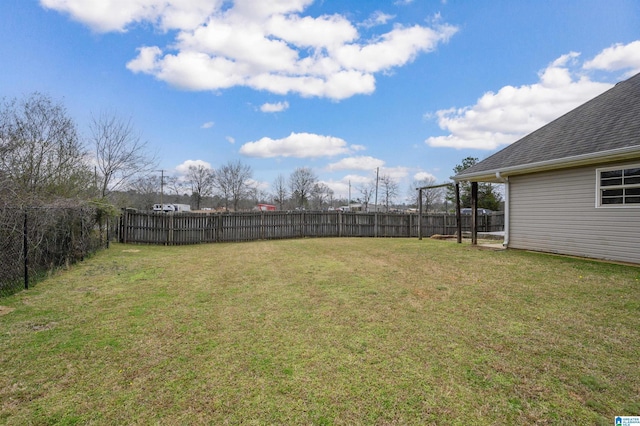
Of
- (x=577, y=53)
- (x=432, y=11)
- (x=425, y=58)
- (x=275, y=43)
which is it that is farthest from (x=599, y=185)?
(x=275, y=43)

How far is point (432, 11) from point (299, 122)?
545 inches

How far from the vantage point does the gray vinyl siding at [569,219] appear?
643 cm

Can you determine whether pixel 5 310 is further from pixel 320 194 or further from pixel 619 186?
pixel 320 194

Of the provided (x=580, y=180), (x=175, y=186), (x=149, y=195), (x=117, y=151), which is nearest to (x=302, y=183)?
(x=175, y=186)

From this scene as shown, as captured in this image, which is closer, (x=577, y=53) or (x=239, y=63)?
(x=577, y=53)

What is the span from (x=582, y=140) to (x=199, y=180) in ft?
135

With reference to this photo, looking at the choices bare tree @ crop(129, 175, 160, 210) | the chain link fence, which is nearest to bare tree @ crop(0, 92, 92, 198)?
the chain link fence

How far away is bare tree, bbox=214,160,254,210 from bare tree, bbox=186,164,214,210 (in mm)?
3406

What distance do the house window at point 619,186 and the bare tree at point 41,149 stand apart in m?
13.2

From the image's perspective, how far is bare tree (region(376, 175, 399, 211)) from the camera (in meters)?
36.7

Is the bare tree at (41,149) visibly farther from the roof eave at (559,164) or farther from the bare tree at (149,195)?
the bare tree at (149,195)

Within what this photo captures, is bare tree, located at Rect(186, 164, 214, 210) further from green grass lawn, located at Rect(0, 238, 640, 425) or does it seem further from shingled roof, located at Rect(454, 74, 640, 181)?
green grass lawn, located at Rect(0, 238, 640, 425)

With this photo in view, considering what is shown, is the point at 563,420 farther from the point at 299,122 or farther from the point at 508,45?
the point at 299,122

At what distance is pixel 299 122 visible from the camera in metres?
22.8
